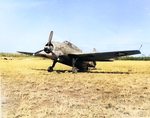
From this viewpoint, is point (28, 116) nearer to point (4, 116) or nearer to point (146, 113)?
point (4, 116)

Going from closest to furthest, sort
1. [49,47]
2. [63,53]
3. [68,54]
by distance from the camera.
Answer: [49,47] < [63,53] < [68,54]

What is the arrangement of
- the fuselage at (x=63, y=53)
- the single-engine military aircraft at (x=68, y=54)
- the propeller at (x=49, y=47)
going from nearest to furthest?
1. the propeller at (x=49, y=47)
2. the single-engine military aircraft at (x=68, y=54)
3. the fuselage at (x=63, y=53)

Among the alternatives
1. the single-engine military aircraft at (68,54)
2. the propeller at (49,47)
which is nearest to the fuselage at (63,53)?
the single-engine military aircraft at (68,54)

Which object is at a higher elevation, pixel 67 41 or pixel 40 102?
pixel 67 41

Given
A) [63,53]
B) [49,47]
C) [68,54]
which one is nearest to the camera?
[49,47]

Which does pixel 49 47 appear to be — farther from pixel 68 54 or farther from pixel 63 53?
pixel 68 54

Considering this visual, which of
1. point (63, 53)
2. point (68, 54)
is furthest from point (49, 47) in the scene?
point (68, 54)

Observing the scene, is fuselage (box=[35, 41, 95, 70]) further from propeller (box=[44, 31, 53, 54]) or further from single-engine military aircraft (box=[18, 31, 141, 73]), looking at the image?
propeller (box=[44, 31, 53, 54])

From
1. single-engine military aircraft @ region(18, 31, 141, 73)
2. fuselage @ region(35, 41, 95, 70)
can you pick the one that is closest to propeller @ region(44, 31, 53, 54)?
single-engine military aircraft @ region(18, 31, 141, 73)

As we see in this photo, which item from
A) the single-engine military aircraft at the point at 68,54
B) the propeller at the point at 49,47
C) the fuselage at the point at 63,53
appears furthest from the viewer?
the fuselage at the point at 63,53

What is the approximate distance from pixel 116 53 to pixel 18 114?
12899 mm

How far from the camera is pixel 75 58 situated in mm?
17500

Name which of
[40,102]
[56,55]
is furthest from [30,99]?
[56,55]

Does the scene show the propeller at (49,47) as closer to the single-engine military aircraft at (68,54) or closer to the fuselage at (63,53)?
the single-engine military aircraft at (68,54)
